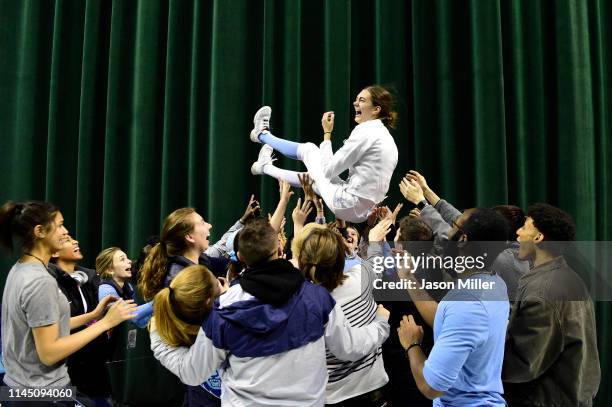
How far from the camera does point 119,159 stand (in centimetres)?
456

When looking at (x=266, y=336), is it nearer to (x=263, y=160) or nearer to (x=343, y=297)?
(x=343, y=297)

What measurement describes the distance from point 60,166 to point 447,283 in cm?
364

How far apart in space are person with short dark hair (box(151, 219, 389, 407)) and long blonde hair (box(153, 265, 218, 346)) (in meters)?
0.06

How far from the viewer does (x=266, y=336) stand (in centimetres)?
175

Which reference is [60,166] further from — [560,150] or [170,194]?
[560,150]

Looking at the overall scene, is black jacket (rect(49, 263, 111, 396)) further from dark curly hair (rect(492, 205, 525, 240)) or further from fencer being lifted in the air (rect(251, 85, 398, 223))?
dark curly hair (rect(492, 205, 525, 240))

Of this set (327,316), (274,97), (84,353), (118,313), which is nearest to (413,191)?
(327,316)

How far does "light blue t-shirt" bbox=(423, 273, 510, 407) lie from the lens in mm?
1619

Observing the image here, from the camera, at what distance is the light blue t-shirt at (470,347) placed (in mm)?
1619

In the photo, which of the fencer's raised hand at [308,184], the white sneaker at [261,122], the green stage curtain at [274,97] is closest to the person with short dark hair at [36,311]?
the fencer's raised hand at [308,184]

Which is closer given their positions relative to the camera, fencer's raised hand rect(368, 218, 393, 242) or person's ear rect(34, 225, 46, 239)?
person's ear rect(34, 225, 46, 239)

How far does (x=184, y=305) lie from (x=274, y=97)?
2800 millimetres

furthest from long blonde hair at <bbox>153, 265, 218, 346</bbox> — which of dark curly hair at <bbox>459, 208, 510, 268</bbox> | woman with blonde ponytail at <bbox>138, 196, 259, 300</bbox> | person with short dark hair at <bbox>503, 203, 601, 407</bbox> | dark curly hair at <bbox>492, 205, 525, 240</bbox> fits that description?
dark curly hair at <bbox>492, 205, 525, 240</bbox>

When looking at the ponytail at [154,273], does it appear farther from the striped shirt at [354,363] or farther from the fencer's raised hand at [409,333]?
the fencer's raised hand at [409,333]
